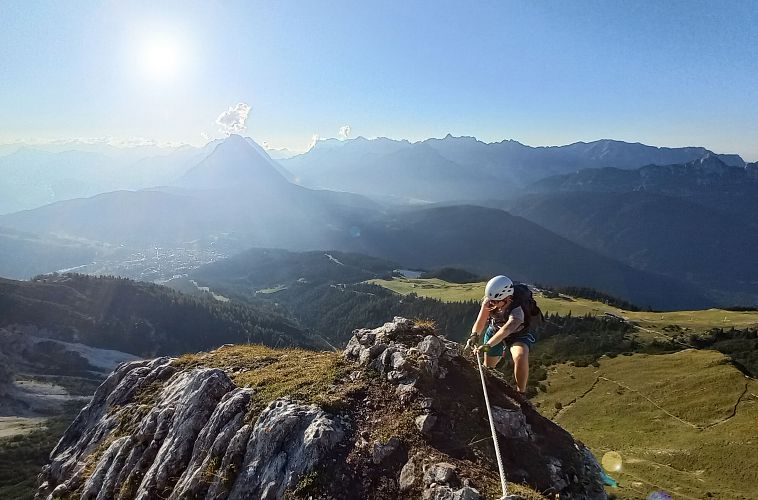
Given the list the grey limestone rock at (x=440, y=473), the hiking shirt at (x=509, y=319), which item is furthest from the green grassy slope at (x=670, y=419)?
the grey limestone rock at (x=440, y=473)

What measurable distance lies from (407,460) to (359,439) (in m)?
1.63

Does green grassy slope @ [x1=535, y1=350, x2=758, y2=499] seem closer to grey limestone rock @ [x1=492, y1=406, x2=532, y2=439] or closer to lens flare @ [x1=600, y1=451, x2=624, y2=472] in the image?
lens flare @ [x1=600, y1=451, x2=624, y2=472]

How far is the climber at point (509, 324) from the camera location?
1461 cm

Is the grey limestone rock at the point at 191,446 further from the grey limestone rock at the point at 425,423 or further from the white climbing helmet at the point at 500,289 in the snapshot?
the white climbing helmet at the point at 500,289

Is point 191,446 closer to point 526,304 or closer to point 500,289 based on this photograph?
point 500,289

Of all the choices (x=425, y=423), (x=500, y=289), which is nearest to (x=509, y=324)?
(x=500, y=289)

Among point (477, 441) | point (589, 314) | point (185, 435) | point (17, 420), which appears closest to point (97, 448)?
point (185, 435)

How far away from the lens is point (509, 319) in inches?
574

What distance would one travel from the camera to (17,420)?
468ft

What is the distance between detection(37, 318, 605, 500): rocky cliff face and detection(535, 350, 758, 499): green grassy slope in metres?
23.7

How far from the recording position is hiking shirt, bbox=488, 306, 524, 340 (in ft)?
47.8

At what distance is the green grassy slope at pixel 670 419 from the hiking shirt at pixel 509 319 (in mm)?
23410

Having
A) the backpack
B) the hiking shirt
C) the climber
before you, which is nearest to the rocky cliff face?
the climber

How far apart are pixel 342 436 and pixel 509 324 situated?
655 cm
